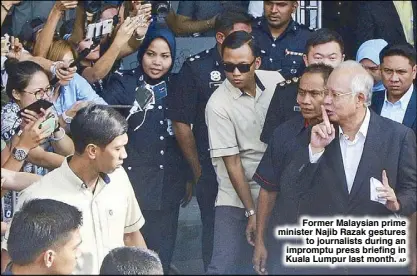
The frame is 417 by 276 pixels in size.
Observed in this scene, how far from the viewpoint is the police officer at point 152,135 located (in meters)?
6.02

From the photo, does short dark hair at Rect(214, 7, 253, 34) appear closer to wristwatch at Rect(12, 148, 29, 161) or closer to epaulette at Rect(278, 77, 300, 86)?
epaulette at Rect(278, 77, 300, 86)

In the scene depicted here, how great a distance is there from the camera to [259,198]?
5.50m

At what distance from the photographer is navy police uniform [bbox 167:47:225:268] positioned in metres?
6.06

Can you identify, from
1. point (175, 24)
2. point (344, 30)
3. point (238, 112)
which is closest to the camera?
point (238, 112)

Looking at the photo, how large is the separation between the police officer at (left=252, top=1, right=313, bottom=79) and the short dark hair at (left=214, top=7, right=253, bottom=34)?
0.45 feet

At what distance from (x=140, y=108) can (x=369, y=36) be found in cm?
226

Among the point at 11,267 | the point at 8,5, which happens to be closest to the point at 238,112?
the point at 8,5

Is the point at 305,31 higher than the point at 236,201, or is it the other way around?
the point at 305,31

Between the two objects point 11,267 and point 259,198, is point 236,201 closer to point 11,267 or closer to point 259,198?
point 259,198

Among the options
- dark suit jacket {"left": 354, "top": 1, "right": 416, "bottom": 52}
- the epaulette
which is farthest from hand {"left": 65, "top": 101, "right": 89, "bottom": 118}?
dark suit jacket {"left": 354, "top": 1, "right": 416, "bottom": 52}

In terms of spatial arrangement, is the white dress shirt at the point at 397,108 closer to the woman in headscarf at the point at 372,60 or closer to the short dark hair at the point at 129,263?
the woman in headscarf at the point at 372,60

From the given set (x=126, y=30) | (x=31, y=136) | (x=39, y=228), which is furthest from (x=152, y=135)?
(x=39, y=228)

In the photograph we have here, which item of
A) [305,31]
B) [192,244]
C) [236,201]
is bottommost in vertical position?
[192,244]

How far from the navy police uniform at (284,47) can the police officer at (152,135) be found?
619mm
